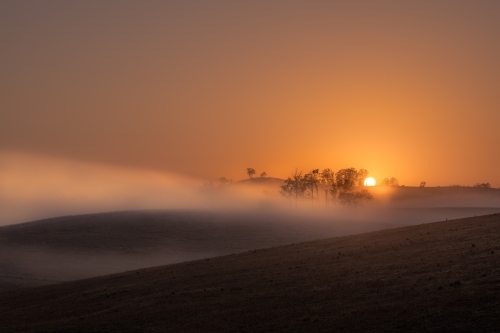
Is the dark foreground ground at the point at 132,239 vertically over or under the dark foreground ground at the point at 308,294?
over

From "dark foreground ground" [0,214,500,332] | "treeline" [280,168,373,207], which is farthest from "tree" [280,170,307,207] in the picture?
"dark foreground ground" [0,214,500,332]

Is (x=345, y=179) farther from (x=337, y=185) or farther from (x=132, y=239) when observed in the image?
(x=132, y=239)

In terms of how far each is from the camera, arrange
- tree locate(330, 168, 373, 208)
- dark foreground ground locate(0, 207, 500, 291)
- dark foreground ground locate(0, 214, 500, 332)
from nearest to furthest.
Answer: dark foreground ground locate(0, 214, 500, 332) → dark foreground ground locate(0, 207, 500, 291) → tree locate(330, 168, 373, 208)

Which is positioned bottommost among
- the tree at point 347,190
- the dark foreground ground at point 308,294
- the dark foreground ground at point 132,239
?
the dark foreground ground at point 308,294

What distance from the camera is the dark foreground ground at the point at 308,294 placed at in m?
22.7

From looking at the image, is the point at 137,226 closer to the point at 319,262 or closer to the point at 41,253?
the point at 41,253

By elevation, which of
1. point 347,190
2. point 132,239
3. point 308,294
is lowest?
point 308,294

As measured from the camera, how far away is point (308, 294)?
29.0 m

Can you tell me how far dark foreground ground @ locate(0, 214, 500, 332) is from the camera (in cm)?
2266

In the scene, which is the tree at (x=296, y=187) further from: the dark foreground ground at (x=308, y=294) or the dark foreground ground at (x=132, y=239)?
the dark foreground ground at (x=308, y=294)

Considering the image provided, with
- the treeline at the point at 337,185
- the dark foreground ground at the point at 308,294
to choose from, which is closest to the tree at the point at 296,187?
the treeline at the point at 337,185

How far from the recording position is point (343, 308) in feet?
81.8

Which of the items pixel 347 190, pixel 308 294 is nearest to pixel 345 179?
pixel 347 190

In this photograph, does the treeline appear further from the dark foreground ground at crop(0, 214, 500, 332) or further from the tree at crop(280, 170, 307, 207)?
the dark foreground ground at crop(0, 214, 500, 332)
